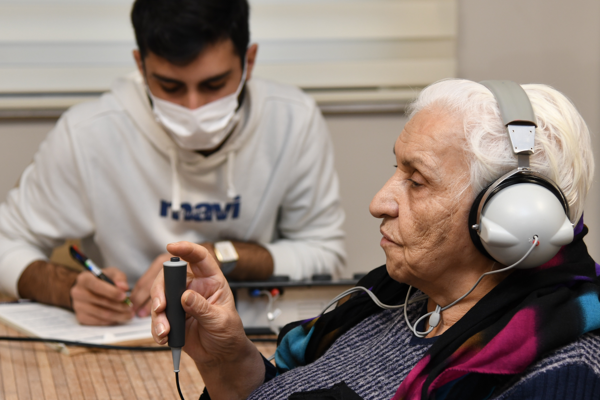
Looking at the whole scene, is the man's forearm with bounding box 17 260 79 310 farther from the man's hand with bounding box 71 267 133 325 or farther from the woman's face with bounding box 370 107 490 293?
the woman's face with bounding box 370 107 490 293

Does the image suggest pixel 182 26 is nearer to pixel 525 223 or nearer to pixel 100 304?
pixel 100 304

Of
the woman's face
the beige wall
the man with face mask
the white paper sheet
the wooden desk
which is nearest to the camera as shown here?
the woman's face

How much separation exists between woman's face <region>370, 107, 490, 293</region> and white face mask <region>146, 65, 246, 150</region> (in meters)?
0.81

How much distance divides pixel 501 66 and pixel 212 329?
1.72 metres

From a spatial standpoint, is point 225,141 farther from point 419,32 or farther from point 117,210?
point 419,32

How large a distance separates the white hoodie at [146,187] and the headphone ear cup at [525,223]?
994 millimetres

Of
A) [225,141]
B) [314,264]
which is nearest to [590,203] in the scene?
[314,264]

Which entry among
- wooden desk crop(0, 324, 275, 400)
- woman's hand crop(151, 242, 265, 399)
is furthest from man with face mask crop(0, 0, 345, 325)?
woman's hand crop(151, 242, 265, 399)

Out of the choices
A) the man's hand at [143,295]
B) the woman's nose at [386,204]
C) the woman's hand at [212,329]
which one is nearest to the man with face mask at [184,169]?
the man's hand at [143,295]

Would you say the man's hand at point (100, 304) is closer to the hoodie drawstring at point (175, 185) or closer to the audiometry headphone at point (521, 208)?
the hoodie drawstring at point (175, 185)

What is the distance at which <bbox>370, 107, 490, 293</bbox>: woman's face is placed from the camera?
0.79 meters

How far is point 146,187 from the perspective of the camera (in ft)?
5.78

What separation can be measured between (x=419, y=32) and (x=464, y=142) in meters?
1.47

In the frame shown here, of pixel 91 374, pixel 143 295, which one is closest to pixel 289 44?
pixel 143 295
